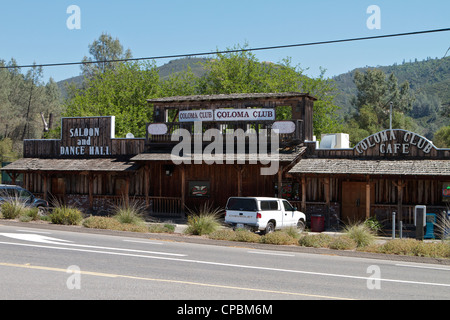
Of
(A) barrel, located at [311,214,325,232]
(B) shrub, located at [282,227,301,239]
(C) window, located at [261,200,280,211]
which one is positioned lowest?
(A) barrel, located at [311,214,325,232]

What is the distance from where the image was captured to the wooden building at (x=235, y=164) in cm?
2509

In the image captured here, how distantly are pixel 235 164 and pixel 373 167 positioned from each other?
256 inches

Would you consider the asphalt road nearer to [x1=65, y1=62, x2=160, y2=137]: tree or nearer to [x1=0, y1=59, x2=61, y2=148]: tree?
[x1=65, y1=62, x2=160, y2=137]: tree

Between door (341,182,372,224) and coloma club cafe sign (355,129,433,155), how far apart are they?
1.87 metres

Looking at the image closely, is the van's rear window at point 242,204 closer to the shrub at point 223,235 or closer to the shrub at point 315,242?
the shrub at point 223,235

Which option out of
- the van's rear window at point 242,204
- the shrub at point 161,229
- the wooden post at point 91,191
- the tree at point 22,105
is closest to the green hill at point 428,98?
the tree at point 22,105

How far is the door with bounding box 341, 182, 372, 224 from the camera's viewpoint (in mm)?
26641

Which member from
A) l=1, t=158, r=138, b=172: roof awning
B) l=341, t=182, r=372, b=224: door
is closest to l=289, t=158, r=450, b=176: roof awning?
l=341, t=182, r=372, b=224: door

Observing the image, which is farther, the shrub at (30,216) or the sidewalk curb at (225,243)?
the shrub at (30,216)

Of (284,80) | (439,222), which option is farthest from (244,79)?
(439,222)

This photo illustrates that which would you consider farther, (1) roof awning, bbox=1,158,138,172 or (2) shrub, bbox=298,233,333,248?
(1) roof awning, bbox=1,158,138,172

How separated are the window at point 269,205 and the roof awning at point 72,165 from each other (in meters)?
9.63

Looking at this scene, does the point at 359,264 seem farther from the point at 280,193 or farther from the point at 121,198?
the point at 121,198

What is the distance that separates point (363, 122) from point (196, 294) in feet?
236
